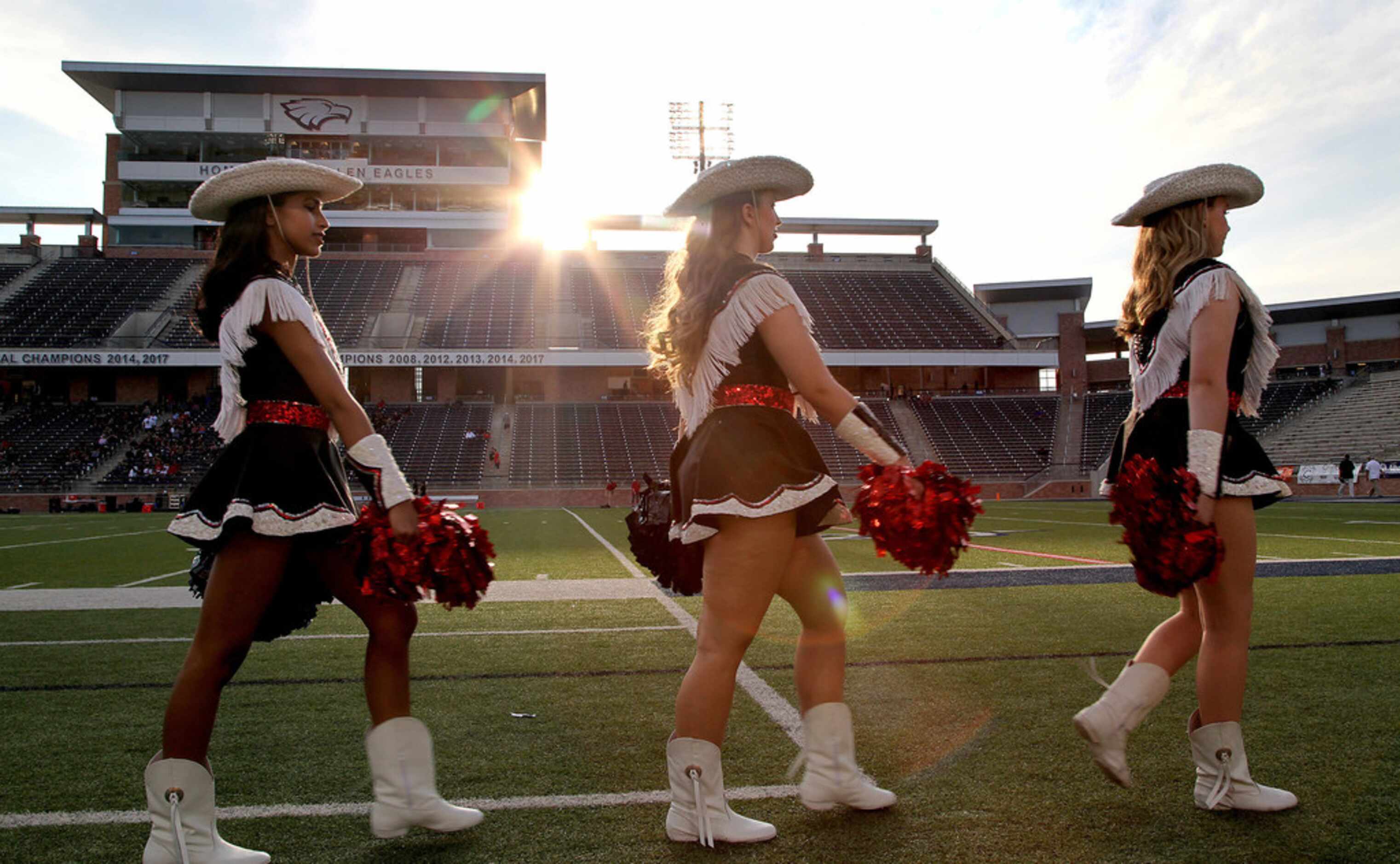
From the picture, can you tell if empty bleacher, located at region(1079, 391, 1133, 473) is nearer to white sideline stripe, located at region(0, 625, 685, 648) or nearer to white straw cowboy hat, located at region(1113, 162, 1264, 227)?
white sideline stripe, located at region(0, 625, 685, 648)

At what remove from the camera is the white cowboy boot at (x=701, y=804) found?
8.41 ft

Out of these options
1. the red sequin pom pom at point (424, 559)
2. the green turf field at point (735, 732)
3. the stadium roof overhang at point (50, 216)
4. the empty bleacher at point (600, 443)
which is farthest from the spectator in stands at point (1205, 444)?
the stadium roof overhang at point (50, 216)

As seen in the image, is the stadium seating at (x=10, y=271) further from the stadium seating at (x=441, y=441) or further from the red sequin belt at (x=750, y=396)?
the red sequin belt at (x=750, y=396)

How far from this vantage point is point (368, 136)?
49531 millimetres

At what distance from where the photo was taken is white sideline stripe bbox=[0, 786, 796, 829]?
2.79 m

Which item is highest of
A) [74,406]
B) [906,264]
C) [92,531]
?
[906,264]

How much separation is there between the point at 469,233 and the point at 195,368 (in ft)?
48.6

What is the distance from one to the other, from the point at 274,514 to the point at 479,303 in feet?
146

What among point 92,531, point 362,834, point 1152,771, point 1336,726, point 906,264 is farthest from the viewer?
point 906,264

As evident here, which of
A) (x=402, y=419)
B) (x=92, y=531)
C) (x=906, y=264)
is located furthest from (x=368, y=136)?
(x=92, y=531)

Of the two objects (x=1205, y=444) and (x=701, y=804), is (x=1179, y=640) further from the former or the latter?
(x=701, y=804)

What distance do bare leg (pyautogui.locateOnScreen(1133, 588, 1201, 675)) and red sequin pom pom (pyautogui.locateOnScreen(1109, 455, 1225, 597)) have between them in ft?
0.44

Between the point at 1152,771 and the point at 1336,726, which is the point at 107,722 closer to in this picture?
the point at 1152,771

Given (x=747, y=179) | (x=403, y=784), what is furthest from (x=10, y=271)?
(x=747, y=179)
